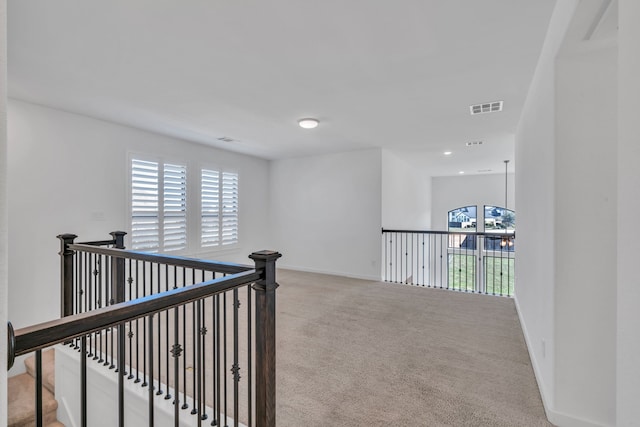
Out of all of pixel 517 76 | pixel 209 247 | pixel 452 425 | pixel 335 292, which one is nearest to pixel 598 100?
pixel 517 76

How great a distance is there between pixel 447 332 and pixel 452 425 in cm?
153

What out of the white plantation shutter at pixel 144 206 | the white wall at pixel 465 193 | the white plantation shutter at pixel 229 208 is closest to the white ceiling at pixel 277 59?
the white plantation shutter at pixel 144 206

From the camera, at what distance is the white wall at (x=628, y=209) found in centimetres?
84

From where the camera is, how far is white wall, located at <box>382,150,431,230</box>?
19.7ft

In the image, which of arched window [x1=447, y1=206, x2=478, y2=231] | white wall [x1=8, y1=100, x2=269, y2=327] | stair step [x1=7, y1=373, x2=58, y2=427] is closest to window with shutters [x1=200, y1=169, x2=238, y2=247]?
white wall [x1=8, y1=100, x2=269, y2=327]

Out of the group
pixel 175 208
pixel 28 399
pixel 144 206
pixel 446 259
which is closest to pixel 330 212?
pixel 175 208

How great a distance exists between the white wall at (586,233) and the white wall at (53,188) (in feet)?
16.2

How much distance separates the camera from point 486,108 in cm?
351

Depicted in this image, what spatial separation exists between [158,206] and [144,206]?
0.71 ft

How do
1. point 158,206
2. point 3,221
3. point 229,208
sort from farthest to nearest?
1. point 229,208
2. point 158,206
3. point 3,221

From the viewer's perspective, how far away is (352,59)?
2.43 m

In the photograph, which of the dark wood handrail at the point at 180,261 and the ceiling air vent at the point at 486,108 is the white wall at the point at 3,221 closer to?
the dark wood handrail at the point at 180,261

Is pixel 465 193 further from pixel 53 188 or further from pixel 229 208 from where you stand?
pixel 53 188

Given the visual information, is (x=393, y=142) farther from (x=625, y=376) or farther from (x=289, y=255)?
(x=625, y=376)
